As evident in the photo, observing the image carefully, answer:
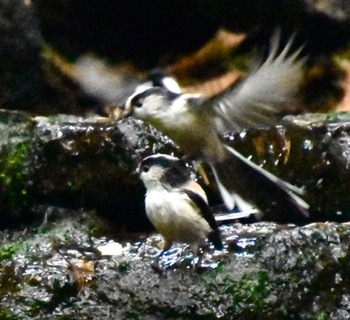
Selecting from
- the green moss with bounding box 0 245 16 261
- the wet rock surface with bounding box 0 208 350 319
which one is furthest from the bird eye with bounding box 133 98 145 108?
the green moss with bounding box 0 245 16 261

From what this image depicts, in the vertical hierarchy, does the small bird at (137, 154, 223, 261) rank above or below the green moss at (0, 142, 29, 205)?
below

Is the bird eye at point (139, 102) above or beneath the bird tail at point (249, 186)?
above

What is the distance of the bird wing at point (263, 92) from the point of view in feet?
14.1

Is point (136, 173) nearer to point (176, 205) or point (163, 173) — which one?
point (163, 173)

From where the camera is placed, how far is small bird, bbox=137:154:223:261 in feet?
16.1

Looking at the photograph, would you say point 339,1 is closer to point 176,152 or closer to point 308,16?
point 308,16

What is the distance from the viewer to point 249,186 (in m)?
5.26

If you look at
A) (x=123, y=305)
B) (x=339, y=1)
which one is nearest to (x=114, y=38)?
(x=339, y=1)

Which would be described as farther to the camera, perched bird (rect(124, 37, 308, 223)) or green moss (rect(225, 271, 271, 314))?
green moss (rect(225, 271, 271, 314))

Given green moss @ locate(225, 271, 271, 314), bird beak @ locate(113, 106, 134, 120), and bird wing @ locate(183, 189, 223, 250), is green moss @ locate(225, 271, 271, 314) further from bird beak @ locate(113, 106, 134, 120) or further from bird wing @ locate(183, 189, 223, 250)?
bird beak @ locate(113, 106, 134, 120)

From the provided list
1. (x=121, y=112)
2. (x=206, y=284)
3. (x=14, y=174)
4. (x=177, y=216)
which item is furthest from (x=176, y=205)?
(x=14, y=174)

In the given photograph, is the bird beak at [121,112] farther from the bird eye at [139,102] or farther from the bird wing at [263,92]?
the bird wing at [263,92]

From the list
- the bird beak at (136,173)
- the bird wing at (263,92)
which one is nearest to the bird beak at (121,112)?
the bird beak at (136,173)

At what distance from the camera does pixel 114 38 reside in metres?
8.26
